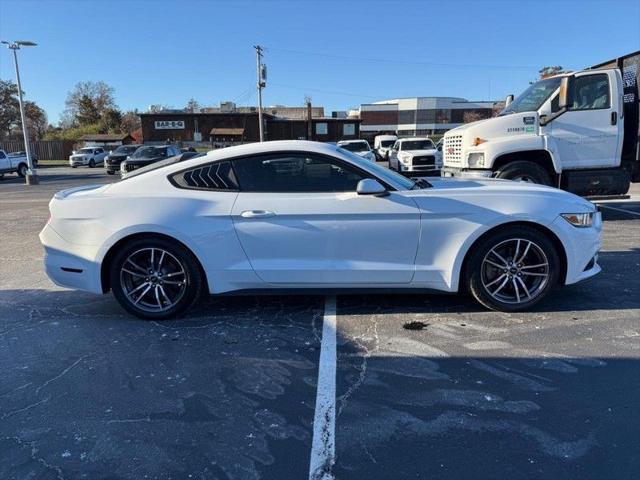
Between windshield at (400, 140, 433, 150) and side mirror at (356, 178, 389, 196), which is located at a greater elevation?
windshield at (400, 140, 433, 150)

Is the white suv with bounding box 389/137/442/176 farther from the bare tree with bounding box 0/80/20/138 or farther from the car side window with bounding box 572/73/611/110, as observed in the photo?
the bare tree with bounding box 0/80/20/138

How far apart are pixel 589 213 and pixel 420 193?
152 centimetres

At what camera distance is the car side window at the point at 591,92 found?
8.04 meters

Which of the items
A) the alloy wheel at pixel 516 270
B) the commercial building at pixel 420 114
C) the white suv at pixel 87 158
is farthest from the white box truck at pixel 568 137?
the commercial building at pixel 420 114

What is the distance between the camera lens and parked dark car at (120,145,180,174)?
75.2 feet

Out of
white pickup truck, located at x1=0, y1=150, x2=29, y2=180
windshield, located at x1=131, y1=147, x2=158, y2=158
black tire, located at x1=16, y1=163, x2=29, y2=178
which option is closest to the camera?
windshield, located at x1=131, y1=147, x2=158, y2=158

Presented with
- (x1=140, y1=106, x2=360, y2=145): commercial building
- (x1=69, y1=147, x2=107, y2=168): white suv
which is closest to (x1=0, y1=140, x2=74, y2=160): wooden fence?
(x1=140, y1=106, x2=360, y2=145): commercial building

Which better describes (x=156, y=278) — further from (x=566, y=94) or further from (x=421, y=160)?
(x=421, y=160)

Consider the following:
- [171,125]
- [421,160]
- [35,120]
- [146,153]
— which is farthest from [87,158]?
[35,120]

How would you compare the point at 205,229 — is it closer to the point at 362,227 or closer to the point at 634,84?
the point at 362,227

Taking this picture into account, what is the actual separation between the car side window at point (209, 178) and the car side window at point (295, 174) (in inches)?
2.9

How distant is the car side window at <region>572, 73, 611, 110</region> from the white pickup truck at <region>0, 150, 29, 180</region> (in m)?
30.4

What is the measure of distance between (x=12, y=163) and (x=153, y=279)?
3049 centimetres

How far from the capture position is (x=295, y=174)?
14.1ft
